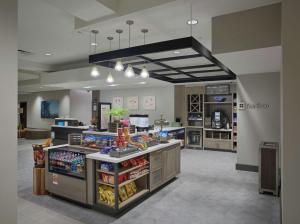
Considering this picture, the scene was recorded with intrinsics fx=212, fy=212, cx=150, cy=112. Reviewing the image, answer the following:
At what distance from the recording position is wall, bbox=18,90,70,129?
10375mm

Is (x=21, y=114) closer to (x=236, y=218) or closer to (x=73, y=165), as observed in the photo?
(x=73, y=165)

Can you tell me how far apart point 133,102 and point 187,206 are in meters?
6.68

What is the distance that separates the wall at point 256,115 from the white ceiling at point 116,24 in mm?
1035

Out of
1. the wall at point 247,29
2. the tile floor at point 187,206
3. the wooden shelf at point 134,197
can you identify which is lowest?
the tile floor at point 187,206

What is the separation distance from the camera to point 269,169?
407cm

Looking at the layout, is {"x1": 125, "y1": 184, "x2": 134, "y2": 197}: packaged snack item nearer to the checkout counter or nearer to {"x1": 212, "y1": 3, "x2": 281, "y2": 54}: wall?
the checkout counter

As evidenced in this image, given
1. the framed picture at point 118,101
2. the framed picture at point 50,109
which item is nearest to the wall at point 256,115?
the framed picture at point 118,101

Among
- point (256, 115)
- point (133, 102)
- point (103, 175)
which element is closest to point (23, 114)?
point (133, 102)

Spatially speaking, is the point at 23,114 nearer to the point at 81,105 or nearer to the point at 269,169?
the point at 81,105
